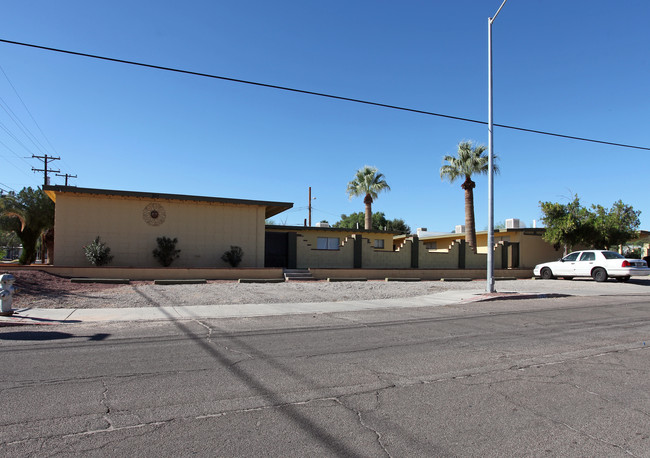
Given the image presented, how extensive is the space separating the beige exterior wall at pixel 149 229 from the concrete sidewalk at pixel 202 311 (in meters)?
10.5

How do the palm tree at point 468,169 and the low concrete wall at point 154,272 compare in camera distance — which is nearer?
the low concrete wall at point 154,272

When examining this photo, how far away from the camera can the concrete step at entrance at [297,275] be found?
21.8 metres

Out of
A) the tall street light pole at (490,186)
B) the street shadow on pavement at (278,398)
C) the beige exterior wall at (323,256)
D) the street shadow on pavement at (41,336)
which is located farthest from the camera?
Answer: the beige exterior wall at (323,256)

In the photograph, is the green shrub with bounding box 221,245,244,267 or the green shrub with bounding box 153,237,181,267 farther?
the green shrub with bounding box 221,245,244,267

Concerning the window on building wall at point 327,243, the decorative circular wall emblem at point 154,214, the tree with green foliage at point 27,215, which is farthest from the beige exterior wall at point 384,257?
the tree with green foliage at point 27,215

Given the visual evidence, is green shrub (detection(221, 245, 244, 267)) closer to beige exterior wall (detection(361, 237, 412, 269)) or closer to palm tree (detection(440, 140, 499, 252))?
beige exterior wall (detection(361, 237, 412, 269))

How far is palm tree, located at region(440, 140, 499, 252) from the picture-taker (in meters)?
31.3

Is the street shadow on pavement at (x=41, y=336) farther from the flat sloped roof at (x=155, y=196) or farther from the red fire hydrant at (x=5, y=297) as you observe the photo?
the flat sloped roof at (x=155, y=196)

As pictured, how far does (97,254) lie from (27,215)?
1631 cm

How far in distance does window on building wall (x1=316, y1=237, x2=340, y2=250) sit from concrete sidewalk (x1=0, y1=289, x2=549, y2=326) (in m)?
14.7

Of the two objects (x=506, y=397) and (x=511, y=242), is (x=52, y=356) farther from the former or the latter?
(x=511, y=242)

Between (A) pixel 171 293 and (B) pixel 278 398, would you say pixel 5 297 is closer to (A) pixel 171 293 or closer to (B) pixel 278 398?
(A) pixel 171 293

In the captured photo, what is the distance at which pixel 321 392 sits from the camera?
16.6 feet

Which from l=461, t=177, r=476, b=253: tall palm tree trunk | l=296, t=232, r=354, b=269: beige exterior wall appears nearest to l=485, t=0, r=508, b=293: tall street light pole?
l=296, t=232, r=354, b=269: beige exterior wall
